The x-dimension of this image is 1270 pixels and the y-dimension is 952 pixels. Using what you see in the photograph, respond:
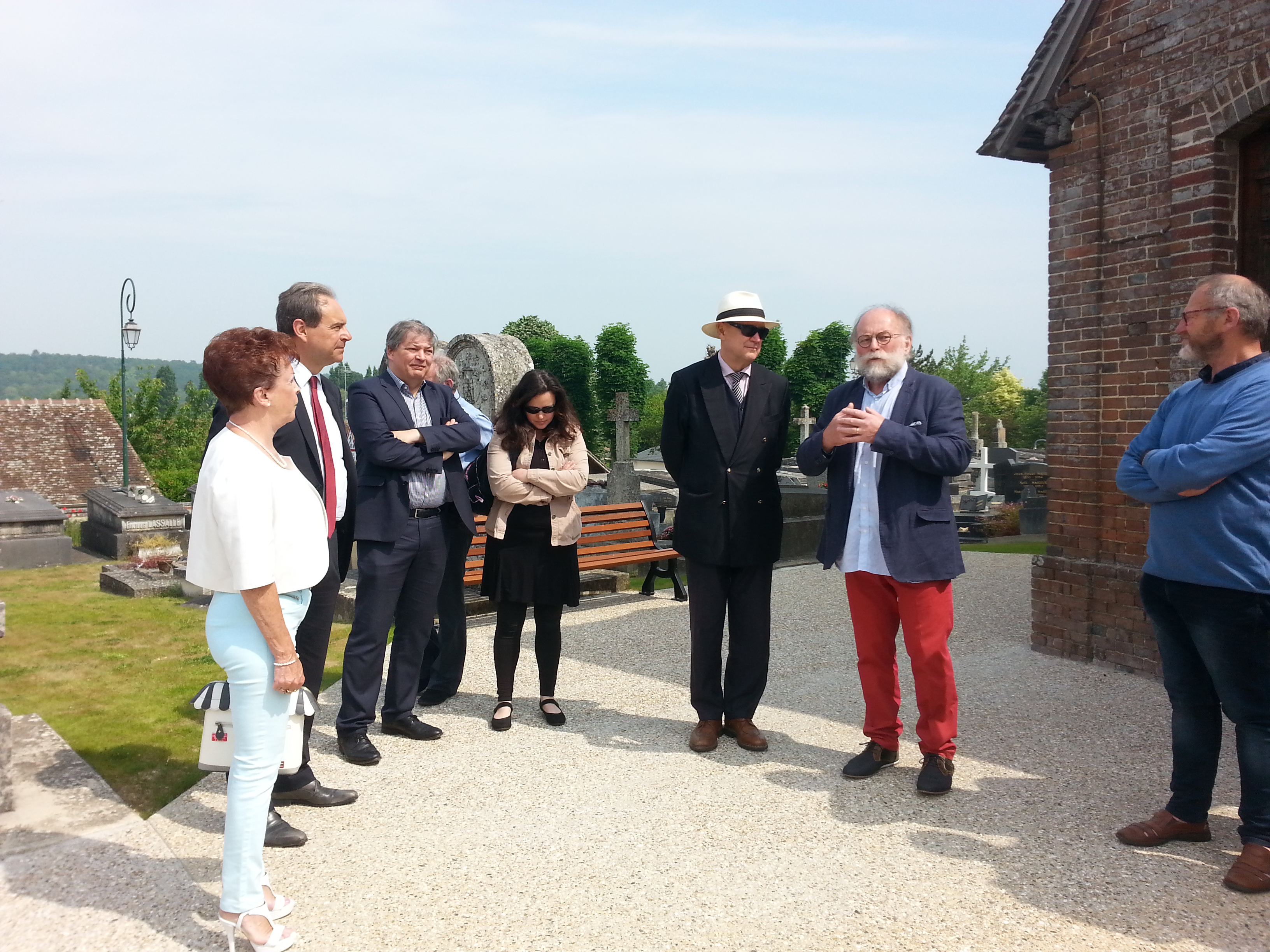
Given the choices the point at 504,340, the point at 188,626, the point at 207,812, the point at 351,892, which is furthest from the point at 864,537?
the point at 504,340

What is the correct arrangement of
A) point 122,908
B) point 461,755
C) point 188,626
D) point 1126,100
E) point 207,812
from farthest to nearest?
point 188,626
point 1126,100
point 461,755
point 207,812
point 122,908

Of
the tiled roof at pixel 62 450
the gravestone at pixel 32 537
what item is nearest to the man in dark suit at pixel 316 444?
the gravestone at pixel 32 537

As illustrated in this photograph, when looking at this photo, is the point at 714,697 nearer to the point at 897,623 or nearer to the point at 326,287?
the point at 897,623

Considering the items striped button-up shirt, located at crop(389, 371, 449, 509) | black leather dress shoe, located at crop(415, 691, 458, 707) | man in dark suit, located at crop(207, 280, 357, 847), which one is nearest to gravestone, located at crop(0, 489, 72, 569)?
black leather dress shoe, located at crop(415, 691, 458, 707)

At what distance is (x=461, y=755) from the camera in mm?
4742

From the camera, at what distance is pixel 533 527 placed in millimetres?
5191

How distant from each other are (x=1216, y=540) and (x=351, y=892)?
128 inches

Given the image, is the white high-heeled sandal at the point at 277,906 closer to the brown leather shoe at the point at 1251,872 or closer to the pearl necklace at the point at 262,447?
the pearl necklace at the point at 262,447

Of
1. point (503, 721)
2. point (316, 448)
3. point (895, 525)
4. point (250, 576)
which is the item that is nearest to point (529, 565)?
point (503, 721)

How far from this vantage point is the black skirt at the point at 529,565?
5.14 m

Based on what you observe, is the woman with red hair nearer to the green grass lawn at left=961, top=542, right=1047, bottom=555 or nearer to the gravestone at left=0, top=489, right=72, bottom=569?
the green grass lawn at left=961, top=542, right=1047, bottom=555

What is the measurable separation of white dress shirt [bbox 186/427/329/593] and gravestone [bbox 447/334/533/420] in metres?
8.98

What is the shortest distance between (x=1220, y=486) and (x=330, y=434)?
3426 mm

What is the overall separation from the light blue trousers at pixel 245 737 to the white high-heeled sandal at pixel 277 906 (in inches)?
4.7
